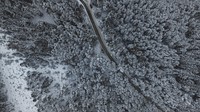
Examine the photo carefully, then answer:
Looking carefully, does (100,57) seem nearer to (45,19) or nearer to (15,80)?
(45,19)

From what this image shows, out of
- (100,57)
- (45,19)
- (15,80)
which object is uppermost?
(45,19)

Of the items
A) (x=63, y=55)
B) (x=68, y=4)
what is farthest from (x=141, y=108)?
(x=68, y=4)

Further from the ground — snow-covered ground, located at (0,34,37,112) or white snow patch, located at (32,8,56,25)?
white snow patch, located at (32,8,56,25)

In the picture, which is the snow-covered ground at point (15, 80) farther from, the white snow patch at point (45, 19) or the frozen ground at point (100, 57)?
the white snow patch at point (45, 19)

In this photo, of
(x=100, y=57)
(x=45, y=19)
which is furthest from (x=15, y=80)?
(x=100, y=57)

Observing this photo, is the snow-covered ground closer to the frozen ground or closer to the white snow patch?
the frozen ground

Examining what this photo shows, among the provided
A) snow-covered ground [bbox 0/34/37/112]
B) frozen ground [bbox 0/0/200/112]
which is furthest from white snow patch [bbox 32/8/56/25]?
snow-covered ground [bbox 0/34/37/112]

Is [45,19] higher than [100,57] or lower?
higher

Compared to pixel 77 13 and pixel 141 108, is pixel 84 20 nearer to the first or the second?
pixel 77 13

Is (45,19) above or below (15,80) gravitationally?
above
